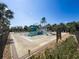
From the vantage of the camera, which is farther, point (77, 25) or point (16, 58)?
point (77, 25)

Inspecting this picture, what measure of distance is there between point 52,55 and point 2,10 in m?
36.7

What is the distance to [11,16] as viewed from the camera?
2048 inches

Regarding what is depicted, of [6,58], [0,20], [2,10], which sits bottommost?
[6,58]

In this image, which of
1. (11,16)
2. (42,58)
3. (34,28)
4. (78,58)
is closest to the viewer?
(42,58)

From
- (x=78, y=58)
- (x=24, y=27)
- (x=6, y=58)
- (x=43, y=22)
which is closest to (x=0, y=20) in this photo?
(x=6, y=58)

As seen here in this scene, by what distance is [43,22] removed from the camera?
11975 centimetres

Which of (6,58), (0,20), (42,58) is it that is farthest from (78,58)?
(0,20)

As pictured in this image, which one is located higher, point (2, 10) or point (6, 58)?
point (2, 10)

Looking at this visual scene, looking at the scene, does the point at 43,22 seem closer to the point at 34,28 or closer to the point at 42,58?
the point at 34,28

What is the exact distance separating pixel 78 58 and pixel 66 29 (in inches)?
2896

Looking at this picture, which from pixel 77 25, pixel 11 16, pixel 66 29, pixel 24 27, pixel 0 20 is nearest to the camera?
pixel 0 20

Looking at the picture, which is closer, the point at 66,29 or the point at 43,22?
the point at 66,29

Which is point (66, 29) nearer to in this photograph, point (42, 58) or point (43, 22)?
point (43, 22)

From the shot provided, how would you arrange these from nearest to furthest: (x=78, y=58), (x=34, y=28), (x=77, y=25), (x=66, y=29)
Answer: (x=78, y=58), (x=34, y=28), (x=77, y=25), (x=66, y=29)
